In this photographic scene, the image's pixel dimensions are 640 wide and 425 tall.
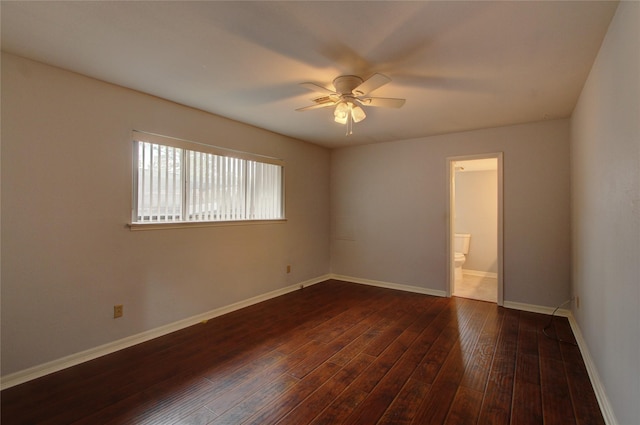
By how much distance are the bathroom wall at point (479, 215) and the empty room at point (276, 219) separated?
1885 millimetres

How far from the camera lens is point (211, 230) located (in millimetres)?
3502

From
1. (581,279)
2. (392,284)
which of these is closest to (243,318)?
(392,284)

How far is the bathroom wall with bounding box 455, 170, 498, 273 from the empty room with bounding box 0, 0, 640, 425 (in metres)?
1.89

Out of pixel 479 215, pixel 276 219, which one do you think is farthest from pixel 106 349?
pixel 479 215

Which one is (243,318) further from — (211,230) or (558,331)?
(558,331)

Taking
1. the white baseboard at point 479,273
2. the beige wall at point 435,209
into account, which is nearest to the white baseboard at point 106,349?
the beige wall at point 435,209

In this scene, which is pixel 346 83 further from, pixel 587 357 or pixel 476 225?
pixel 476 225

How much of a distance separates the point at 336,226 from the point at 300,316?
221 cm

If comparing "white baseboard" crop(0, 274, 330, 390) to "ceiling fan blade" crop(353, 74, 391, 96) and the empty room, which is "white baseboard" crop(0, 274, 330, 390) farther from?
"ceiling fan blade" crop(353, 74, 391, 96)

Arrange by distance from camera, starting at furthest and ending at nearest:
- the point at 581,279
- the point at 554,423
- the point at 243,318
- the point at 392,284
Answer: the point at 392,284
the point at 243,318
the point at 581,279
the point at 554,423

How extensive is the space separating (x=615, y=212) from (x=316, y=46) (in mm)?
2121

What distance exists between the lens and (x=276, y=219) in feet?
14.4

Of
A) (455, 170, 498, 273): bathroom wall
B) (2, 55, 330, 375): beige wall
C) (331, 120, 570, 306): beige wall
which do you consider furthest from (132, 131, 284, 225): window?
(455, 170, 498, 273): bathroom wall

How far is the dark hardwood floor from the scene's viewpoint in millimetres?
1833
